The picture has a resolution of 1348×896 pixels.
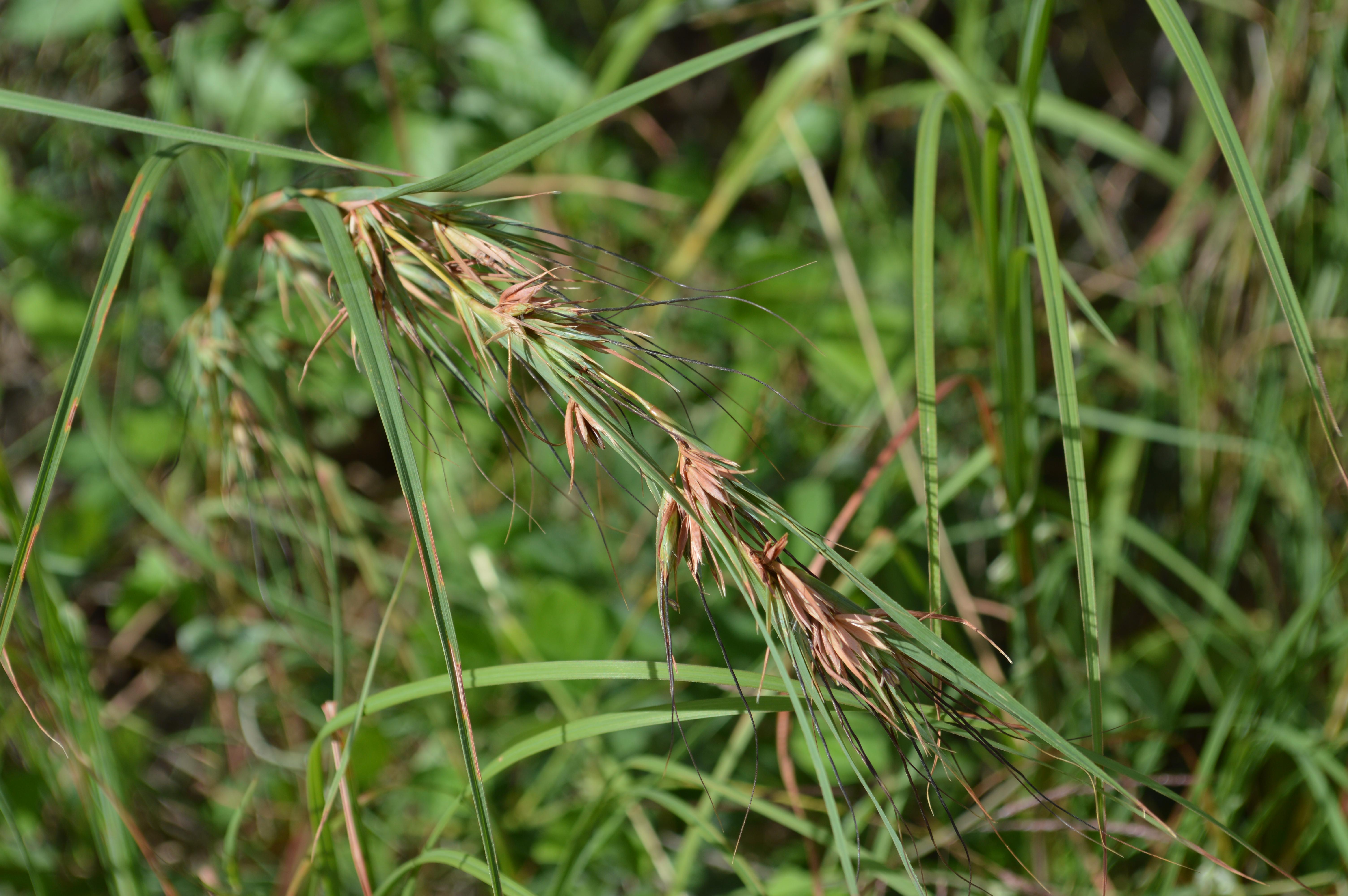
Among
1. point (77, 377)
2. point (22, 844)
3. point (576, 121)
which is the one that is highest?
point (576, 121)

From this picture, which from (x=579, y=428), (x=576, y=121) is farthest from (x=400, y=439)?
(x=576, y=121)

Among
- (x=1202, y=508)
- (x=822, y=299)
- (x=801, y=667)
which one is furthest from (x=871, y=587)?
(x=1202, y=508)

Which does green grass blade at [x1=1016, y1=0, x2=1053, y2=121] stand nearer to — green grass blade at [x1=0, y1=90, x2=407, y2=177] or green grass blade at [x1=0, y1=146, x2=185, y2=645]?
green grass blade at [x1=0, y1=90, x2=407, y2=177]

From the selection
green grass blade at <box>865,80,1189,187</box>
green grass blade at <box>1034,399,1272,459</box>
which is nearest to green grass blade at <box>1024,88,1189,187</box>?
green grass blade at <box>865,80,1189,187</box>

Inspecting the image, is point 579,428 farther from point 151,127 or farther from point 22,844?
point 22,844

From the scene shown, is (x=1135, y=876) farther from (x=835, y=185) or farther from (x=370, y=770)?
(x=835, y=185)

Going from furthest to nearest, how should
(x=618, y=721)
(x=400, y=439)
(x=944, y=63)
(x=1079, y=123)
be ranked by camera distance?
(x=1079, y=123) < (x=944, y=63) < (x=618, y=721) < (x=400, y=439)
